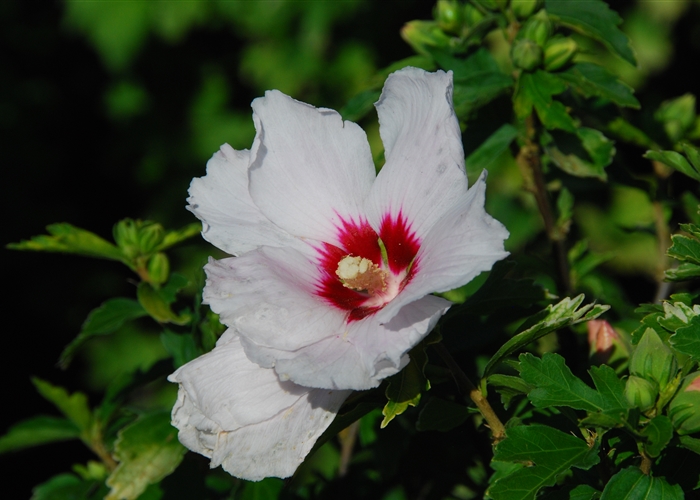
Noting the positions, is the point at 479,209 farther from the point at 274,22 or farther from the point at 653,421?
the point at 274,22

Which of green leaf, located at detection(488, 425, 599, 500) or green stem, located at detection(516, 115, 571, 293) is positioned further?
green stem, located at detection(516, 115, 571, 293)

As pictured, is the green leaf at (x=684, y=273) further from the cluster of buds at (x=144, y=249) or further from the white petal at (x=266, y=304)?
the cluster of buds at (x=144, y=249)

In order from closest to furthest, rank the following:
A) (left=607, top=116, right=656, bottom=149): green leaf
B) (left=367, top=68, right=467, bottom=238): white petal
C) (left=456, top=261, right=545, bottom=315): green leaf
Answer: (left=367, top=68, right=467, bottom=238): white petal < (left=456, top=261, right=545, bottom=315): green leaf < (left=607, top=116, right=656, bottom=149): green leaf

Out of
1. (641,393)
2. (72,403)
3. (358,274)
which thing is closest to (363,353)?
(358,274)

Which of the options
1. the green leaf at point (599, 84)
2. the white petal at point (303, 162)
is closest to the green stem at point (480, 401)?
the white petal at point (303, 162)

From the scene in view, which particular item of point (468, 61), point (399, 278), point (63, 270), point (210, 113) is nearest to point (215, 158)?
point (399, 278)

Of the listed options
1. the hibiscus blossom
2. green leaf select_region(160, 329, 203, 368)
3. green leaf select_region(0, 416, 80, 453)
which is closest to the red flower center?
the hibiscus blossom

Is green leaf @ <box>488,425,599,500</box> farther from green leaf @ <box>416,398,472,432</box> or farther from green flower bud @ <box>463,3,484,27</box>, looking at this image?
green flower bud @ <box>463,3,484,27</box>
